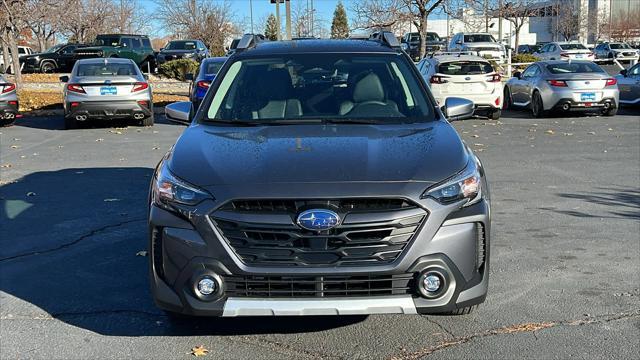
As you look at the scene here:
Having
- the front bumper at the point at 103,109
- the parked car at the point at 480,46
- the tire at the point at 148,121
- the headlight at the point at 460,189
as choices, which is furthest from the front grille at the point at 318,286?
the parked car at the point at 480,46

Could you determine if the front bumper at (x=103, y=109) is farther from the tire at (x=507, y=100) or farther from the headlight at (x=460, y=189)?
the headlight at (x=460, y=189)

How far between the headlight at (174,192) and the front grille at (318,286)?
44cm

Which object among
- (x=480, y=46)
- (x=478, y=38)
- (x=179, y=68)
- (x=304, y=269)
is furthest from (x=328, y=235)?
(x=478, y=38)

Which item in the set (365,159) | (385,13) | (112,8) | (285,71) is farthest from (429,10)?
(112,8)

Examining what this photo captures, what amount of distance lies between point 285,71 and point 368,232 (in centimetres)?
215

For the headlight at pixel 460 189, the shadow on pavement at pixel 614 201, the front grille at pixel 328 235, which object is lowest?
the shadow on pavement at pixel 614 201

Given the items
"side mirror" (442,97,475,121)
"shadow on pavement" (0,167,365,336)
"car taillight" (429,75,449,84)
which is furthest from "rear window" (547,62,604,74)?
Result: "side mirror" (442,97,475,121)

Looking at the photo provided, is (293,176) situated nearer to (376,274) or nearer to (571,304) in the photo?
(376,274)

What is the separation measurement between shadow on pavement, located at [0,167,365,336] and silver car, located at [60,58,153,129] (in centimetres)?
643

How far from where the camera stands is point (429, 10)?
80.8 feet

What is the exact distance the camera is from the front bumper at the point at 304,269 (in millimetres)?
3551

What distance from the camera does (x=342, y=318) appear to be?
14.5 feet

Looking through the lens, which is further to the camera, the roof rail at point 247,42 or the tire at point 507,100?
the tire at point 507,100

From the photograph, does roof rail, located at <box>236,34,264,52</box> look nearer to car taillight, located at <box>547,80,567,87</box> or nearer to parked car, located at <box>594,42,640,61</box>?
car taillight, located at <box>547,80,567,87</box>
